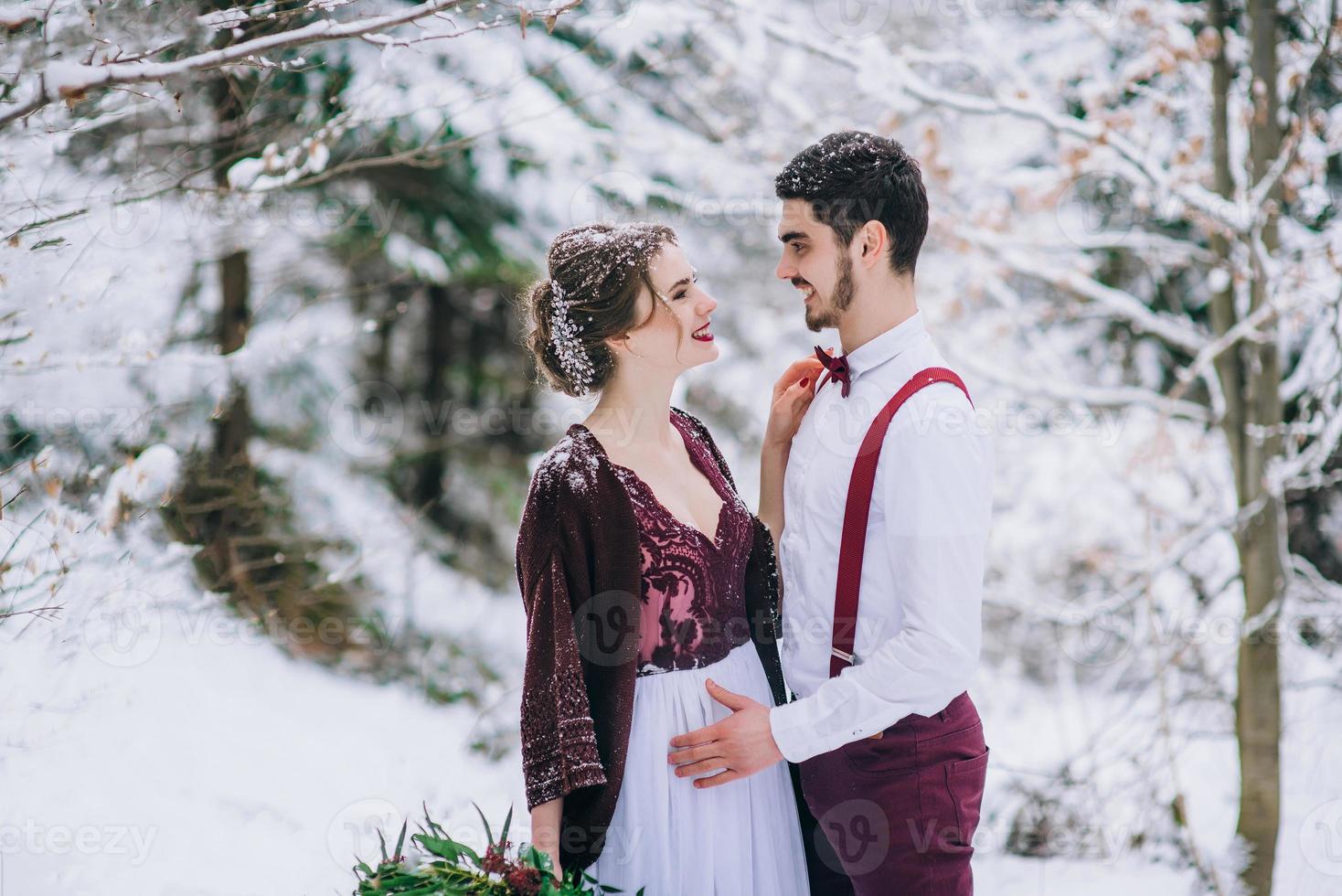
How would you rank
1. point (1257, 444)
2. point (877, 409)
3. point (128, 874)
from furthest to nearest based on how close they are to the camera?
point (1257, 444) → point (128, 874) → point (877, 409)

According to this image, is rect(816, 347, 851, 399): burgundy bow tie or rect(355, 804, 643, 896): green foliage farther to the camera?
rect(816, 347, 851, 399): burgundy bow tie

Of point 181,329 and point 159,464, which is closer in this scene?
point 159,464

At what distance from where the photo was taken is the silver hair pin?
206cm

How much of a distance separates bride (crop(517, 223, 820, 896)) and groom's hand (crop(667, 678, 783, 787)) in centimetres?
9

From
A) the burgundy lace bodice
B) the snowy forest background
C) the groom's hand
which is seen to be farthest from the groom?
the snowy forest background

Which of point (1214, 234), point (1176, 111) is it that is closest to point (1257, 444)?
point (1214, 234)

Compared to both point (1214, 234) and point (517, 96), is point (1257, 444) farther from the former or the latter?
point (517, 96)

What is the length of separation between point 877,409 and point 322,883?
6.69 ft

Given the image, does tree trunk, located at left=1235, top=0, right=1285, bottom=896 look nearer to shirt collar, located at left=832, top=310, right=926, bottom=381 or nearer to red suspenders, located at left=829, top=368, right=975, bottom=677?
shirt collar, located at left=832, top=310, right=926, bottom=381

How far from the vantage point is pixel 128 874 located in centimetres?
264

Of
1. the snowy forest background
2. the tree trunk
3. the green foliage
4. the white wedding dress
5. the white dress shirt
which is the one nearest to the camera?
the green foliage

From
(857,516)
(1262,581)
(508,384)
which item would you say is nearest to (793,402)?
(857,516)

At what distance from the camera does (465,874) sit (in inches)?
66.0

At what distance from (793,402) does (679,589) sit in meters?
0.50
